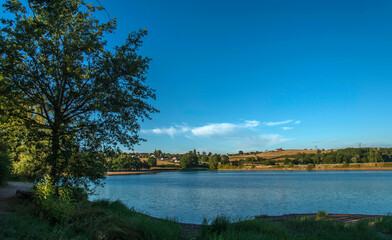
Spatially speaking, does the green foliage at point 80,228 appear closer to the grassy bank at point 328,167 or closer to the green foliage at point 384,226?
the green foliage at point 384,226

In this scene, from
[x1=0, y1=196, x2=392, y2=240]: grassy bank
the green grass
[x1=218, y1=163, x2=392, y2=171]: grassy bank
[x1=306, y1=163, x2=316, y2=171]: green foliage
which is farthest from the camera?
[x1=306, y1=163, x2=316, y2=171]: green foliage

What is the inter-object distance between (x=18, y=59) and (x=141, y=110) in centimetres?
685

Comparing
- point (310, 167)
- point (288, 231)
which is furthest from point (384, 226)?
point (310, 167)

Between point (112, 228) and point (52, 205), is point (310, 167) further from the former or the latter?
point (112, 228)

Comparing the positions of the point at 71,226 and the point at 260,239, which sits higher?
the point at 71,226

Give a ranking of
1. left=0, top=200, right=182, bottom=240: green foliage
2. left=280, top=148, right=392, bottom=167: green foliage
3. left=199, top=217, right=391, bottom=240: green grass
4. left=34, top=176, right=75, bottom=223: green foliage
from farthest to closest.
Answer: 1. left=280, top=148, right=392, bottom=167: green foliage
2. left=34, top=176, right=75, bottom=223: green foliage
3. left=199, top=217, right=391, bottom=240: green grass
4. left=0, top=200, right=182, bottom=240: green foliage


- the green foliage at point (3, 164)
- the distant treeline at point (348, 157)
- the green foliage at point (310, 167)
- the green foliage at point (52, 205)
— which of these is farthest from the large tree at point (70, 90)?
the distant treeline at point (348, 157)

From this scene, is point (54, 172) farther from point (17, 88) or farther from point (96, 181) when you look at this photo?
point (17, 88)

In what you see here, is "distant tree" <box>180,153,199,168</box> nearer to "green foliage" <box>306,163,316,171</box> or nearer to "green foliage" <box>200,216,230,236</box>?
"green foliage" <box>306,163,316,171</box>

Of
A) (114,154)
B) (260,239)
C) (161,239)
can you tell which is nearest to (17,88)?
(114,154)

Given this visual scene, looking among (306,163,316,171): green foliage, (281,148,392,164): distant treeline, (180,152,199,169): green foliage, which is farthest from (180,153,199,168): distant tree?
(306,163,316,171): green foliage

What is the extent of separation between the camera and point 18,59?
1313 cm

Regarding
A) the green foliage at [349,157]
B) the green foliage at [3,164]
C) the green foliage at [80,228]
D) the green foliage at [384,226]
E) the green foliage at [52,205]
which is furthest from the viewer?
the green foliage at [349,157]

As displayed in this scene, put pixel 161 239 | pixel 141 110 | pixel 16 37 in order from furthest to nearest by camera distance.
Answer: pixel 141 110, pixel 16 37, pixel 161 239
